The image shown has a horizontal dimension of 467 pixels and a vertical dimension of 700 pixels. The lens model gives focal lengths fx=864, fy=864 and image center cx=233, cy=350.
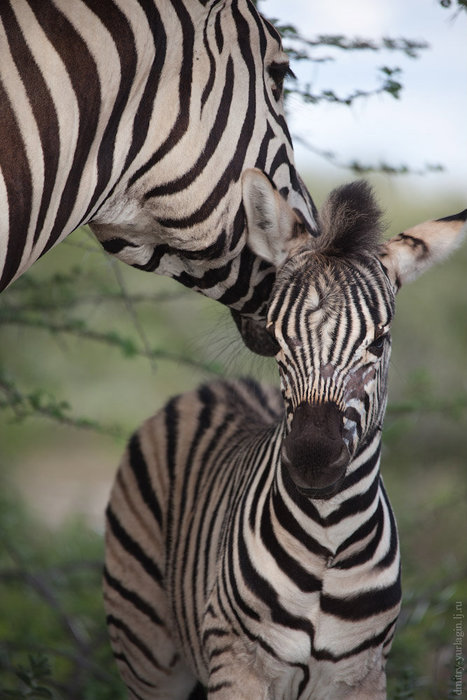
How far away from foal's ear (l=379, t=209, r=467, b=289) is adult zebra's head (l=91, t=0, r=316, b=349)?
0.54m

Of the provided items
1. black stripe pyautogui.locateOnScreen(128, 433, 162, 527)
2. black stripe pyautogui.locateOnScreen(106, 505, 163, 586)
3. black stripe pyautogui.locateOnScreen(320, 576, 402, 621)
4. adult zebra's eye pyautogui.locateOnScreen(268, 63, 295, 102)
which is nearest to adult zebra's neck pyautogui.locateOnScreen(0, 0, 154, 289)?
adult zebra's eye pyautogui.locateOnScreen(268, 63, 295, 102)

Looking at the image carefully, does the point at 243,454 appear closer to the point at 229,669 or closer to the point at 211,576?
the point at 211,576

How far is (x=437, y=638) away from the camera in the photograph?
20.3 feet

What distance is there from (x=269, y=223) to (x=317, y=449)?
102 centimetres

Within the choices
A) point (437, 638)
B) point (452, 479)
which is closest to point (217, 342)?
point (437, 638)

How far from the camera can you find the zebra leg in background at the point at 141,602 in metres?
4.84

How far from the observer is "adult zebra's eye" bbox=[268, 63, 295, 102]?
11.6 feet

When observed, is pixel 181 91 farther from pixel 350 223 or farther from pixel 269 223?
pixel 350 223

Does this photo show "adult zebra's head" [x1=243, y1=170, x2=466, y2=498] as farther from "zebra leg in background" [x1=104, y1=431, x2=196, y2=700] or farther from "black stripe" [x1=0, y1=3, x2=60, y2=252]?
"zebra leg in background" [x1=104, y1=431, x2=196, y2=700]

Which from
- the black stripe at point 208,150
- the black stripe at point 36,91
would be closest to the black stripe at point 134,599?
the black stripe at point 208,150

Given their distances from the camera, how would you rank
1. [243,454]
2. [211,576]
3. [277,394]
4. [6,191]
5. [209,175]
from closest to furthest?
[6,191], [209,175], [211,576], [243,454], [277,394]

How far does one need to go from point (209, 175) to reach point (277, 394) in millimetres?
2428

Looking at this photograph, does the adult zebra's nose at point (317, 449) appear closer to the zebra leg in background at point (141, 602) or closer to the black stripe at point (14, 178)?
the black stripe at point (14, 178)

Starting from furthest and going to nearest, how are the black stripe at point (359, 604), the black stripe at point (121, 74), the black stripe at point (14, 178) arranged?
the black stripe at point (359, 604) → the black stripe at point (121, 74) → the black stripe at point (14, 178)
